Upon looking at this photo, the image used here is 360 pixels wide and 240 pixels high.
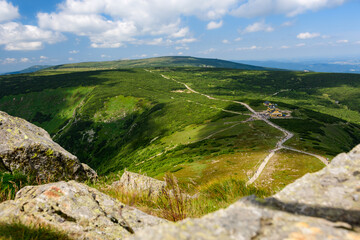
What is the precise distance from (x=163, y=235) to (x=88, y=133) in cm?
10874

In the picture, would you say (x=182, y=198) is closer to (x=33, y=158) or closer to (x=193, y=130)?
Answer: (x=33, y=158)

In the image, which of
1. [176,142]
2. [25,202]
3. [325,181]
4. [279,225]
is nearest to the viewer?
[279,225]

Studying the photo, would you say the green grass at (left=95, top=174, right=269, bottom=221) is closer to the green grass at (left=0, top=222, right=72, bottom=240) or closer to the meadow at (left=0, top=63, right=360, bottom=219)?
the meadow at (left=0, top=63, right=360, bottom=219)

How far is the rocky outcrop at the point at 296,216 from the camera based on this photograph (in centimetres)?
249

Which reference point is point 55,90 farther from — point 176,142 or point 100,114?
point 176,142

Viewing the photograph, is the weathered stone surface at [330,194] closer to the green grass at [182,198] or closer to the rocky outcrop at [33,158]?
the green grass at [182,198]

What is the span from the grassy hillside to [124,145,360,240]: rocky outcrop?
3.59m

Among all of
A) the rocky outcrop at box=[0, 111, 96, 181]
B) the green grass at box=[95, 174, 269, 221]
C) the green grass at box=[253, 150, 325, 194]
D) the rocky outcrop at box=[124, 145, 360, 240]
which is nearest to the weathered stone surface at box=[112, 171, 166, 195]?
the green grass at box=[95, 174, 269, 221]

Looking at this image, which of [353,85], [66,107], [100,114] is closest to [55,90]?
[66,107]

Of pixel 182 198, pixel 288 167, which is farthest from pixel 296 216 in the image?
pixel 288 167

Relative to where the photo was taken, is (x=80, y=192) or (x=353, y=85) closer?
(x=80, y=192)

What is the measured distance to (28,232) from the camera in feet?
11.9

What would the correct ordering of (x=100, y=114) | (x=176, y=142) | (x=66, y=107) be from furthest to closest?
(x=66, y=107)
(x=100, y=114)
(x=176, y=142)

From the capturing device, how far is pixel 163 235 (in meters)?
2.34
